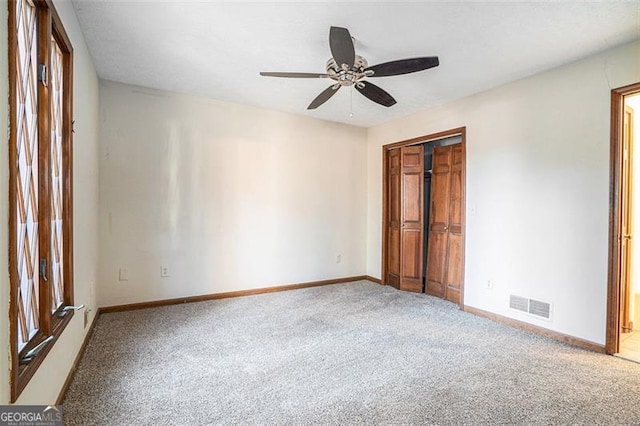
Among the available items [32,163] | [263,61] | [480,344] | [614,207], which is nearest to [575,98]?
[614,207]

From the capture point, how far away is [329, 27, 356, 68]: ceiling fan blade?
6.33 ft

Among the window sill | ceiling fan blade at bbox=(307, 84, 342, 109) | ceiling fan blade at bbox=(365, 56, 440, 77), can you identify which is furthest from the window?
ceiling fan blade at bbox=(365, 56, 440, 77)

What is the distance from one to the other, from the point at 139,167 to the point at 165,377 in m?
2.35

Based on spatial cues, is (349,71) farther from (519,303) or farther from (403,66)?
(519,303)

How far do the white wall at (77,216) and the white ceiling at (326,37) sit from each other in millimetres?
239

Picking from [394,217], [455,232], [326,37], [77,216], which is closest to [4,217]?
[77,216]

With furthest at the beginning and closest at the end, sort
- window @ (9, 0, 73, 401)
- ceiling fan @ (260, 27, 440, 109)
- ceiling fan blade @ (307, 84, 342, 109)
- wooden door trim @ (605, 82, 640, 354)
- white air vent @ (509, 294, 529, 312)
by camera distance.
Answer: white air vent @ (509, 294, 529, 312)
ceiling fan blade @ (307, 84, 342, 109)
wooden door trim @ (605, 82, 640, 354)
ceiling fan @ (260, 27, 440, 109)
window @ (9, 0, 73, 401)

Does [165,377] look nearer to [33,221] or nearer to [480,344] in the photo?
[33,221]

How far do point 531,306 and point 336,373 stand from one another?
209 centimetres

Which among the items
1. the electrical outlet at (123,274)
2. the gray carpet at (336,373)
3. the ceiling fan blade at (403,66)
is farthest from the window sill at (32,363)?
the ceiling fan blade at (403,66)

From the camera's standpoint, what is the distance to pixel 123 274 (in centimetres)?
353

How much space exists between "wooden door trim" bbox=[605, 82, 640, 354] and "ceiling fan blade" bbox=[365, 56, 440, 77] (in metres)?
1.54

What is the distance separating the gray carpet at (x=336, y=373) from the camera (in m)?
1.80

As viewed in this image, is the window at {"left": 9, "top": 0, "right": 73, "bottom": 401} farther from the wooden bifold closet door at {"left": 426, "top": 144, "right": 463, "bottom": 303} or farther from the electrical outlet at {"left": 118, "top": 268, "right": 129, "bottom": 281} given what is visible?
the wooden bifold closet door at {"left": 426, "top": 144, "right": 463, "bottom": 303}
